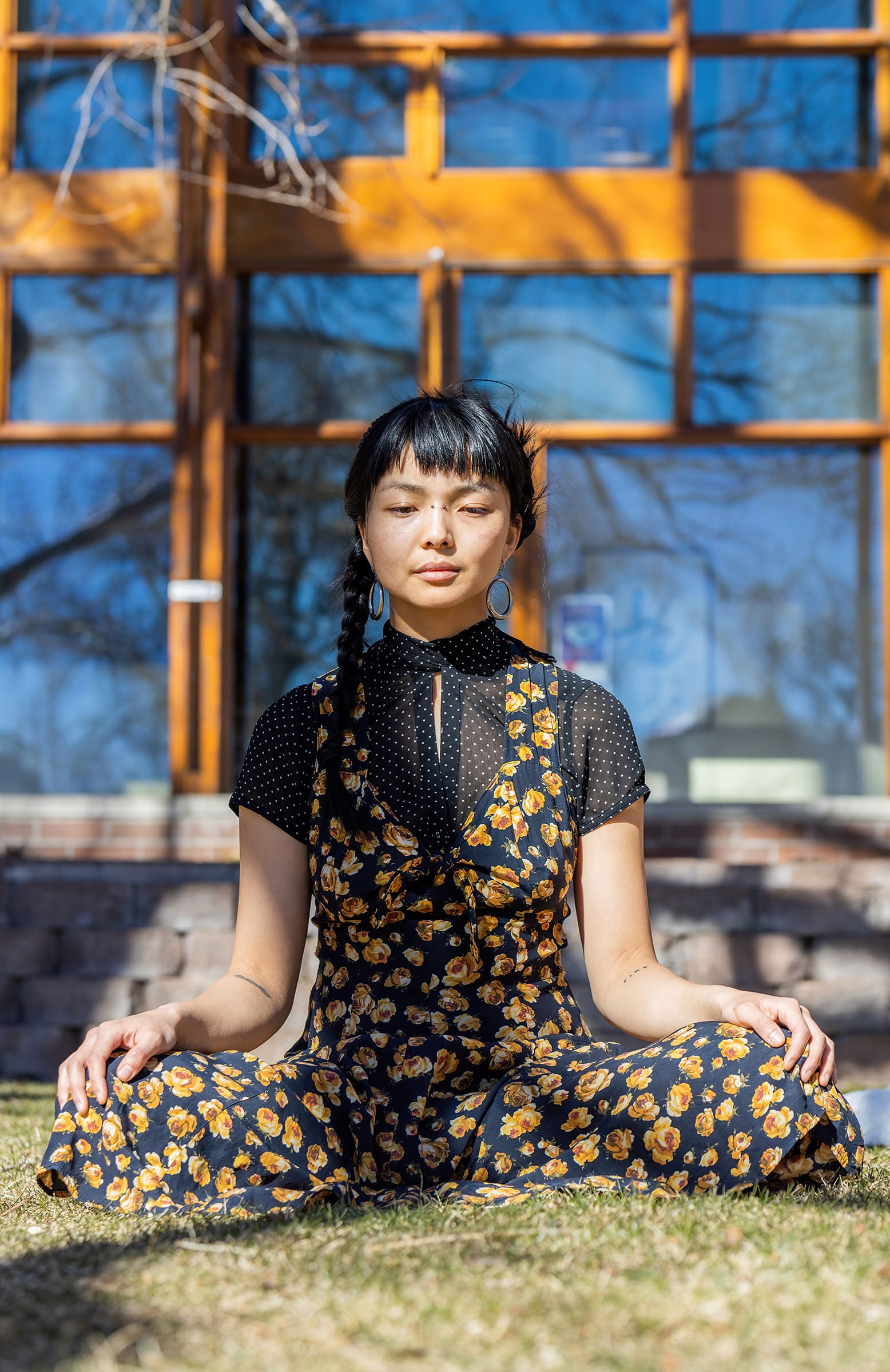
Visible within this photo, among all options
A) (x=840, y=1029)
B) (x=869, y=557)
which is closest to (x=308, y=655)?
(x=869, y=557)

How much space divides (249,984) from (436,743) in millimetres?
550

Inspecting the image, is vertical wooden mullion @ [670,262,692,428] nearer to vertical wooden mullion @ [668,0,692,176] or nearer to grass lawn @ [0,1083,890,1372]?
vertical wooden mullion @ [668,0,692,176]

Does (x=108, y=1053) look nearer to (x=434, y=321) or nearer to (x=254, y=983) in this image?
(x=254, y=983)

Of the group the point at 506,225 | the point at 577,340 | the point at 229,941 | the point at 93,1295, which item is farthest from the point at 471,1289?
the point at 506,225

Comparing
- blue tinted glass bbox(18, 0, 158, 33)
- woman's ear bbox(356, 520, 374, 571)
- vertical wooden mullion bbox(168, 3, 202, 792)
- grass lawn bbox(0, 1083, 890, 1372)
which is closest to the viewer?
grass lawn bbox(0, 1083, 890, 1372)

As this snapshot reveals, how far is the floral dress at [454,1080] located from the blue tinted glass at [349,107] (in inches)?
184

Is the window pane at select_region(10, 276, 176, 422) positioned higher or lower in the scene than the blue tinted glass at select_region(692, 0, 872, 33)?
lower

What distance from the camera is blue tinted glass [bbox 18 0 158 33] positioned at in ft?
Result: 21.6

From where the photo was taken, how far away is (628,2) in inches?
258

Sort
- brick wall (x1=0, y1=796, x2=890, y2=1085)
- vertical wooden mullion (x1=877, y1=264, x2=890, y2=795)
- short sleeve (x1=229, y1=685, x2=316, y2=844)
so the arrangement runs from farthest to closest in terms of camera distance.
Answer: vertical wooden mullion (x1=877, y1=264, x2=890, y2=795) < brick wall (x1=0, y1=796, x2=890, y2=1085) < short sleeve (x1=229, y1=685, x2=316, y2=844)

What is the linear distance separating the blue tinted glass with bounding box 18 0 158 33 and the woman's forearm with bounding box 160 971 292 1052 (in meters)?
5.67

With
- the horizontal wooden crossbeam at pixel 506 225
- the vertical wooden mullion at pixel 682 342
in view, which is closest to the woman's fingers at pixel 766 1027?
the vertical wooden mullion at pixel 682 342

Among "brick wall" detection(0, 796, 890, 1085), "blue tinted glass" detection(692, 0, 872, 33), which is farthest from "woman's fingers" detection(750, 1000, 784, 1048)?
"blue tinted glass" detection(692, 0, 872, 33)

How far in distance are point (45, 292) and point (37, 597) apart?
146cm
